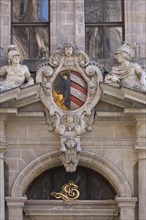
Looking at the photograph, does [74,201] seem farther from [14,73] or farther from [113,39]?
[113,39]

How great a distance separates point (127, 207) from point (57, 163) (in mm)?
1588

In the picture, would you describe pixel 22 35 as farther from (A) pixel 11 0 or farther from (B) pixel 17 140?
(B) pixel 17 140

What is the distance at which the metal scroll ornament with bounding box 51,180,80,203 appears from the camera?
2158cm

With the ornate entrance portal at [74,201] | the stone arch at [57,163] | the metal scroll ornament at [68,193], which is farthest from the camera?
the metal scroll ornament at [68,193]

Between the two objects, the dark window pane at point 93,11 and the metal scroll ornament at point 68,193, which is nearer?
the metal scroll ornament at point 68,193

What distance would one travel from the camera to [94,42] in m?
22.4

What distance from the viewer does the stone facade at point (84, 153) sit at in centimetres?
2097

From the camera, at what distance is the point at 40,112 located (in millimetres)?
21234

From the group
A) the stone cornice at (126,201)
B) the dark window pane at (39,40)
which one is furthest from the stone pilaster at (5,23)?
the stone cornice at (126,201)

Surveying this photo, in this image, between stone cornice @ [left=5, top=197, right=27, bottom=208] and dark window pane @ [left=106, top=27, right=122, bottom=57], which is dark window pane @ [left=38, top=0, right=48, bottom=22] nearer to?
dark window pane @ [left=106, top=27, right=122, bottom=57]

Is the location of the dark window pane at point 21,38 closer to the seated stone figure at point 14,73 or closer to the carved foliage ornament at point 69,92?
the seated stone figure at point 14,73

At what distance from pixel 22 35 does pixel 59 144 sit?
8.43 ft

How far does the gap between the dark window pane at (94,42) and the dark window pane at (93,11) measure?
0.20 meters

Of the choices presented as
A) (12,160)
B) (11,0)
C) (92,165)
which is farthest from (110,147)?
(11,0)
